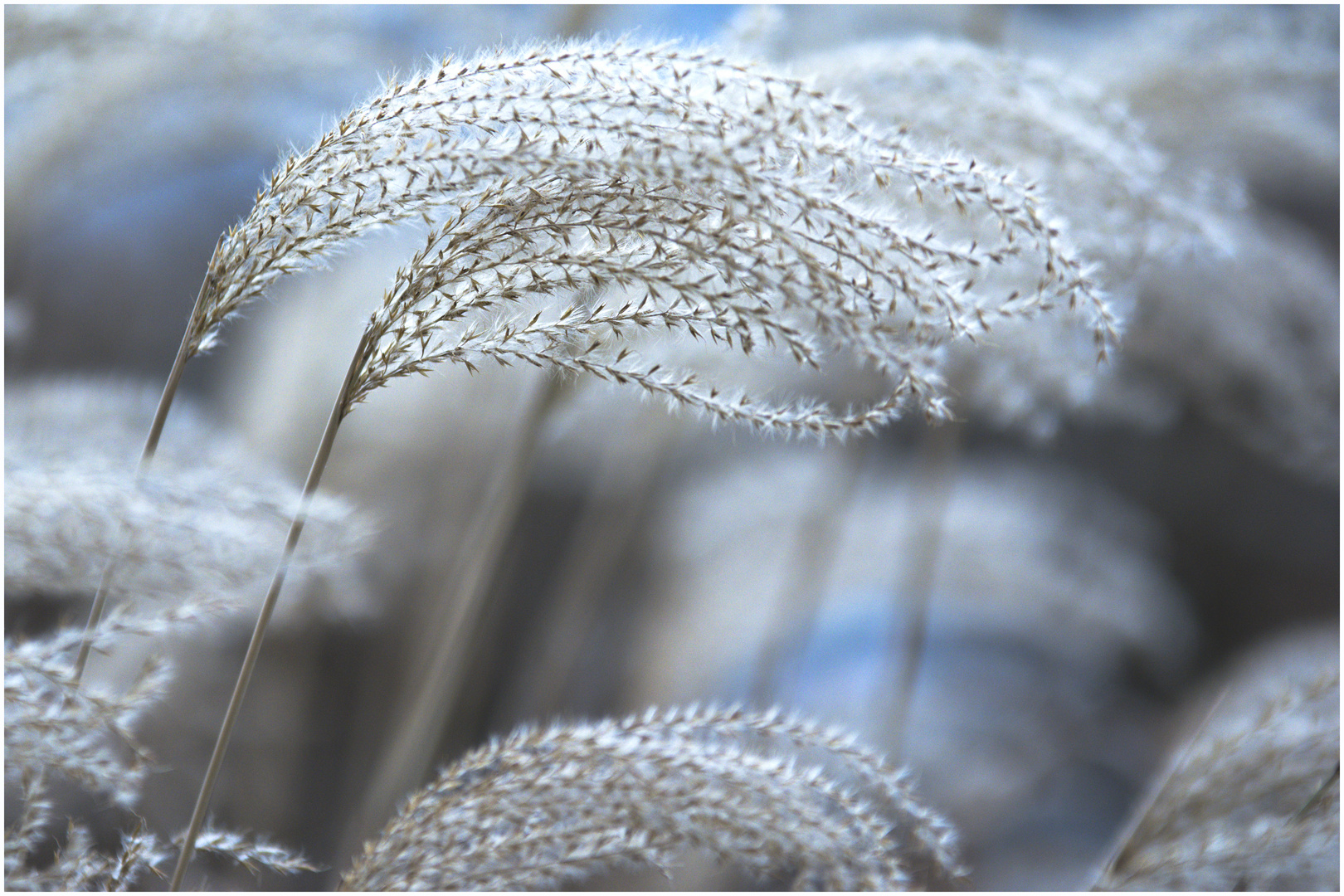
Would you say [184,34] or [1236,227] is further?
[1236,227]

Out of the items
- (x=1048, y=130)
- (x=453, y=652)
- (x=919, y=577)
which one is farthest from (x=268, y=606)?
(x=919, y=577)

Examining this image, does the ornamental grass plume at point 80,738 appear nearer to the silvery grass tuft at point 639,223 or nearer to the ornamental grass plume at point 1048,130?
the silvery grass tuft at point 639,223

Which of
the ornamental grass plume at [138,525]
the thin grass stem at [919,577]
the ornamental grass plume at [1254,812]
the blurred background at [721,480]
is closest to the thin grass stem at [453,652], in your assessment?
the blurred background at [721,480]

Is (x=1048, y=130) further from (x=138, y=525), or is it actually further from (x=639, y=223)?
(x=138, y=525)

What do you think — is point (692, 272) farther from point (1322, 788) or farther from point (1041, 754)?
point (1041, 754)

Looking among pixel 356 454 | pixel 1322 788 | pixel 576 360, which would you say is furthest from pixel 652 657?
pixel 576 360

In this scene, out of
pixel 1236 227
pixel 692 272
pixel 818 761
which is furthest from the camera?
pixel 818 761

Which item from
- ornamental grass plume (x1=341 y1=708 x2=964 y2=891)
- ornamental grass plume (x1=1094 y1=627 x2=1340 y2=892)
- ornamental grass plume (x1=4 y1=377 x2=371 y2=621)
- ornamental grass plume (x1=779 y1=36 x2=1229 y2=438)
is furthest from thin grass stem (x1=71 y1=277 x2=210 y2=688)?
ornamental grass plume (x1=1094 y1=627 x2=1340 y2=892)

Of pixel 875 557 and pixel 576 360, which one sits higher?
pixel 875 557
